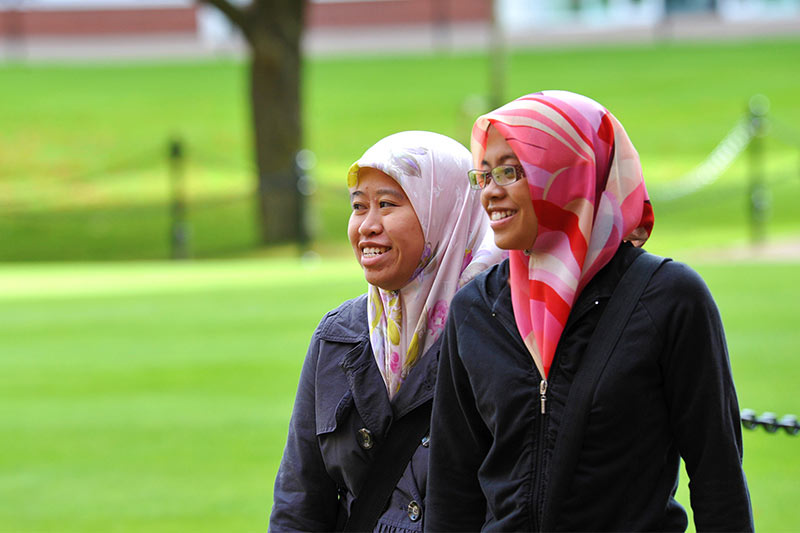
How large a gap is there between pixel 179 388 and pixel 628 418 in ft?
21.1

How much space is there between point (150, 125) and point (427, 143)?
30.6m

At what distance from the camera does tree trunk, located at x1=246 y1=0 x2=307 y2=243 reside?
19906 mm

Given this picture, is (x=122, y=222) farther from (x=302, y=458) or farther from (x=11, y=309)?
(x=302, y=458)

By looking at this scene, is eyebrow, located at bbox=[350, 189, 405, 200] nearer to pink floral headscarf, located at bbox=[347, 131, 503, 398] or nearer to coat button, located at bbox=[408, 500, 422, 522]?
pink floral headscarf, located at bbox=[347, 131, 503, 398]

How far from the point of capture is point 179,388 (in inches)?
343

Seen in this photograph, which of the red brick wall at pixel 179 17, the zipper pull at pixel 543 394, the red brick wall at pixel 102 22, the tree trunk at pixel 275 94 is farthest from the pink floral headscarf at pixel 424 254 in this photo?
the red brick wall at pixel 102 22

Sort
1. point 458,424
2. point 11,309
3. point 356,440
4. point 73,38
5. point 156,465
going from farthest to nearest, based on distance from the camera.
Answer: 1. point 73,38
2. point 11,309
3. point 156,465
4. point 356,440
5. point 458,424

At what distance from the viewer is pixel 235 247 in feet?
68.1

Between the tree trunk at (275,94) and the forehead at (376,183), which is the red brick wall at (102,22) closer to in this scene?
the tree trunk at (275,94)

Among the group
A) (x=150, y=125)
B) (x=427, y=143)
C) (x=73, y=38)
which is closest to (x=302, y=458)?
(x=427, y=143)

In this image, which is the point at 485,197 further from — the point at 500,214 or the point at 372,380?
the point at 372,380

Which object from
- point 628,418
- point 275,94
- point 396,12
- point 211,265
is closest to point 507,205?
point 628,418

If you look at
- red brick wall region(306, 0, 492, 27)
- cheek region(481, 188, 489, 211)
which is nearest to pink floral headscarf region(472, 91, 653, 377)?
cheek region(481, 188, 489, 211)

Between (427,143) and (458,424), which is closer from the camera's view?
(458,424)
